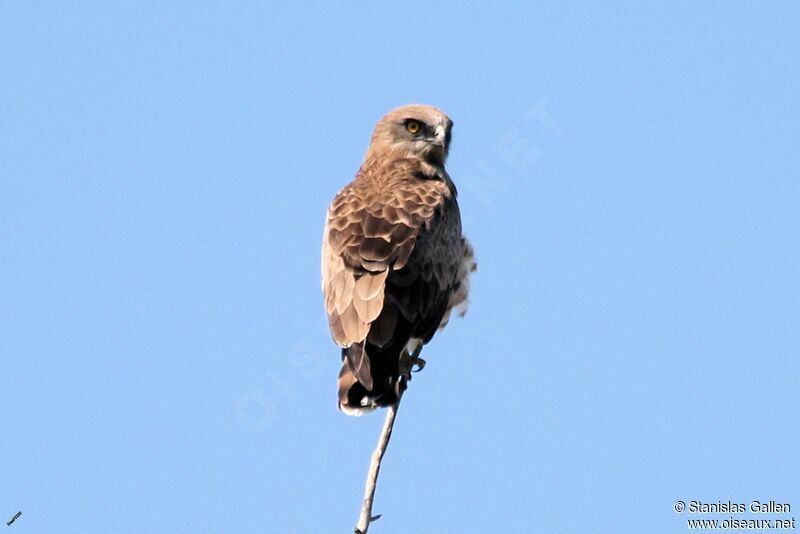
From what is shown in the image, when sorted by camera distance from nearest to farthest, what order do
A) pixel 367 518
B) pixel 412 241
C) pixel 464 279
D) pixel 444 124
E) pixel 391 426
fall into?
pixel 367 518
pixel 391 426
pixel 412 241
pixel 464 279
pixel 444 124

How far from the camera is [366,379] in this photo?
29.4ft

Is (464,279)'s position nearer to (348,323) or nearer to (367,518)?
(348,323)

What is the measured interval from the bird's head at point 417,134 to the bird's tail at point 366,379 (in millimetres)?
2822

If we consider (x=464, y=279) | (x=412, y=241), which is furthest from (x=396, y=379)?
(x=464, y=279)

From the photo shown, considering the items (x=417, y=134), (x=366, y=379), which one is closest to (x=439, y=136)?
(x=417, y=134)

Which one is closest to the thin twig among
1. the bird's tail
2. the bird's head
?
the bird's tail

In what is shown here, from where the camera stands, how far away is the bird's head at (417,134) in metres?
11.5

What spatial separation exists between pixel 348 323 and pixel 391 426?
1638mm

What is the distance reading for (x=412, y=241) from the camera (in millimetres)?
9727

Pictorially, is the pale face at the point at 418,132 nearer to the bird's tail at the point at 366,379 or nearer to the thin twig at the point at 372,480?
the bird's tail at the point at 366,379

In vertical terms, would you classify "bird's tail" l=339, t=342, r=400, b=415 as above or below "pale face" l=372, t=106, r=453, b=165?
below

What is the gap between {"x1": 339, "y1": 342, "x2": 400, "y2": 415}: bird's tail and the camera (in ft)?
29.4

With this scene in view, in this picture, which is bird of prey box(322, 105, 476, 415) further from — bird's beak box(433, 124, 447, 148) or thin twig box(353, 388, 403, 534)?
thin twig box(353, 388, 403, 534)

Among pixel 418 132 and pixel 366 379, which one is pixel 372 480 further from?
pixel 418 132
